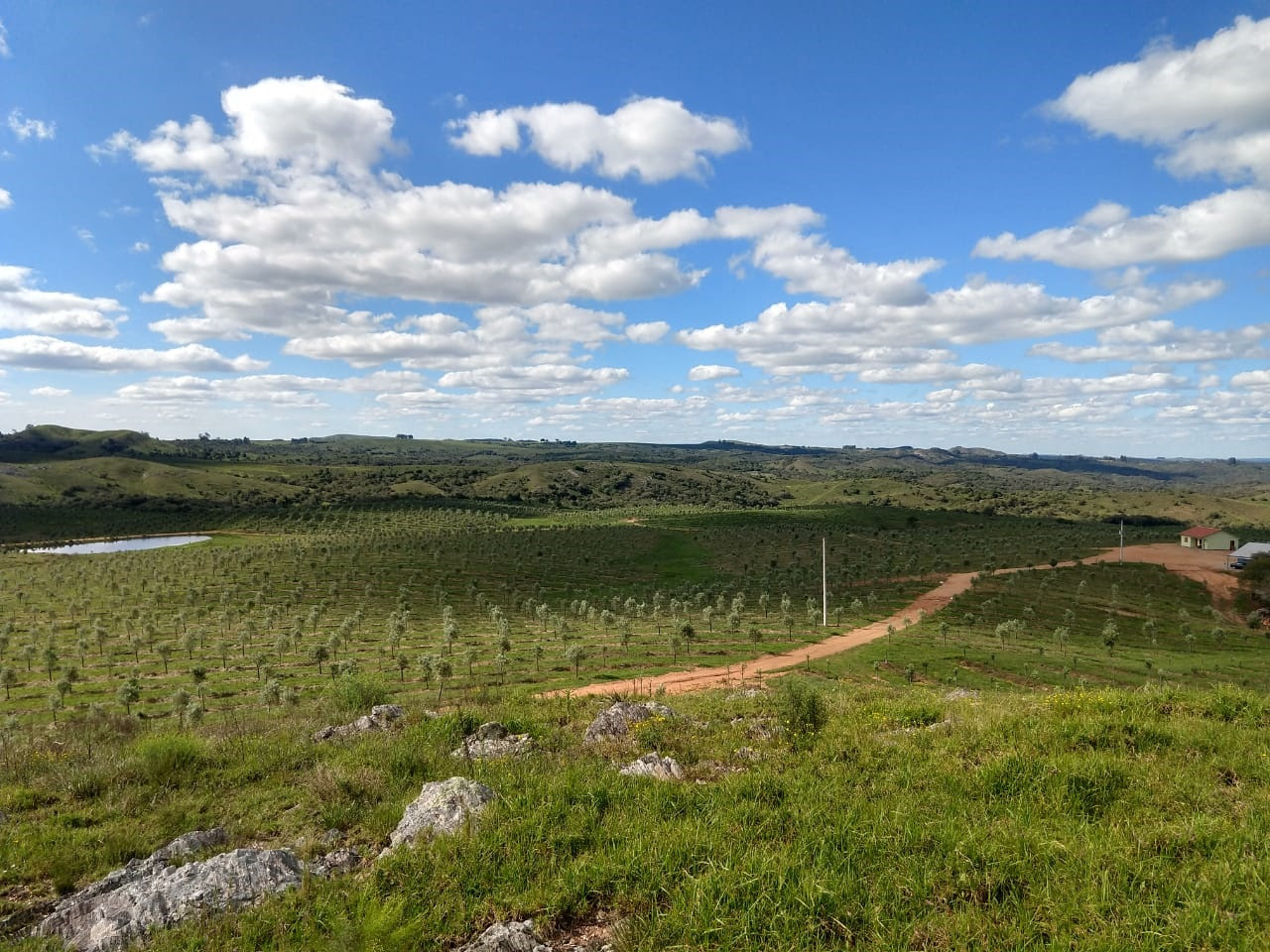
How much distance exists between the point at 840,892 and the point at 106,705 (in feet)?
165

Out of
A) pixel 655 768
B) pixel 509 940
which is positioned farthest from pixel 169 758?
pixel 509 940

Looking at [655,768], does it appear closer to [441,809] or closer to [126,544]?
[441,809]

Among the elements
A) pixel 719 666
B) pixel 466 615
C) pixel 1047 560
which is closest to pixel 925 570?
pixel 1047 560

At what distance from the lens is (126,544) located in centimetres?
14950

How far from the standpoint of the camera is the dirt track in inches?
1410

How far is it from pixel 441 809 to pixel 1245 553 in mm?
129005

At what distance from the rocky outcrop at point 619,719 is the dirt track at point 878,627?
10.2 meters

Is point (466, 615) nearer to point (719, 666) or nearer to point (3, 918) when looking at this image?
A: point (719, 666)

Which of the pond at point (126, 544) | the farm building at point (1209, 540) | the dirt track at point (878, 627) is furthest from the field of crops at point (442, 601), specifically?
the farm building at point (1209, 540)

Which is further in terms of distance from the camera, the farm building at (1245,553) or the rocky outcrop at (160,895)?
the farm building at (1245,553)

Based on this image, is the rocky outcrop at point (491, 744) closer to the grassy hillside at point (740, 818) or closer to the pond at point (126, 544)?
the grassy hillside at point (740, 818)

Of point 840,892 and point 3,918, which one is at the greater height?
point 840,892

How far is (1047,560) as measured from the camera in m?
97.4

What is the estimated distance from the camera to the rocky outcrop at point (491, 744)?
38.9 ft
